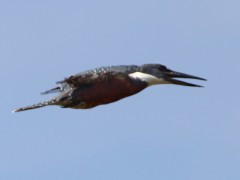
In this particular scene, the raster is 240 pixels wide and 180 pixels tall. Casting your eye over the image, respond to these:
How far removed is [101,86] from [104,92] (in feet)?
0.62

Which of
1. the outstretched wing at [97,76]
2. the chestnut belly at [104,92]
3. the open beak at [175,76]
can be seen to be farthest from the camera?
the open beak at [175,76]

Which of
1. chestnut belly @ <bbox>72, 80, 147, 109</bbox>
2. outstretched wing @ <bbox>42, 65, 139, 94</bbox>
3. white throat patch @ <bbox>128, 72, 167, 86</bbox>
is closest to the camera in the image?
chestnut belly @ <bbox>72, 80, 147, 109</bbox>

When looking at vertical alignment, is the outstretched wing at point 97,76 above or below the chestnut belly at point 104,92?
above

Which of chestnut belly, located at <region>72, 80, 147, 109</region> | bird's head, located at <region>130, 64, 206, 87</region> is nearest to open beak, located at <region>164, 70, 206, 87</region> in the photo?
bird's head, located at <region>130, 64, 206, 87</region>

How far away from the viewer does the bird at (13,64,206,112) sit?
85.9 ft

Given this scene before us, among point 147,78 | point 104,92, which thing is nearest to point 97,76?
point 104,92

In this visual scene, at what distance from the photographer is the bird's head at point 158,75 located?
2705 centimetres

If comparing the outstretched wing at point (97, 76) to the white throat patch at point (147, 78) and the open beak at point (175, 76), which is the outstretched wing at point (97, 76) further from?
the open beak at point (175, 76)

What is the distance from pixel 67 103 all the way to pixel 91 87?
94 cm

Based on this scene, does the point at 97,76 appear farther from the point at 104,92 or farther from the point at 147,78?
the point at 147,78

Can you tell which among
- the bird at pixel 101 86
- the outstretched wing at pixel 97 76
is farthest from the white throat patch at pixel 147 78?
the outstretched wing at pixel 97 76

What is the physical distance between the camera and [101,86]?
26188 mm

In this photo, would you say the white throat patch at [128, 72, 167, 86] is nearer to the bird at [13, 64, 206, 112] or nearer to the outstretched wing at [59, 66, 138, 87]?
the bird at [13, 64, 206, 112]

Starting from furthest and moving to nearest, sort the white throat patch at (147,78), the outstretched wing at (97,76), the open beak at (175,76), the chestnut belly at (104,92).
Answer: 1. the open beak at (175,76)
2. the white throat patch at (147,78)
3. the outstretched wing at (97,76)
4. the chestnut belly at (104,92)
